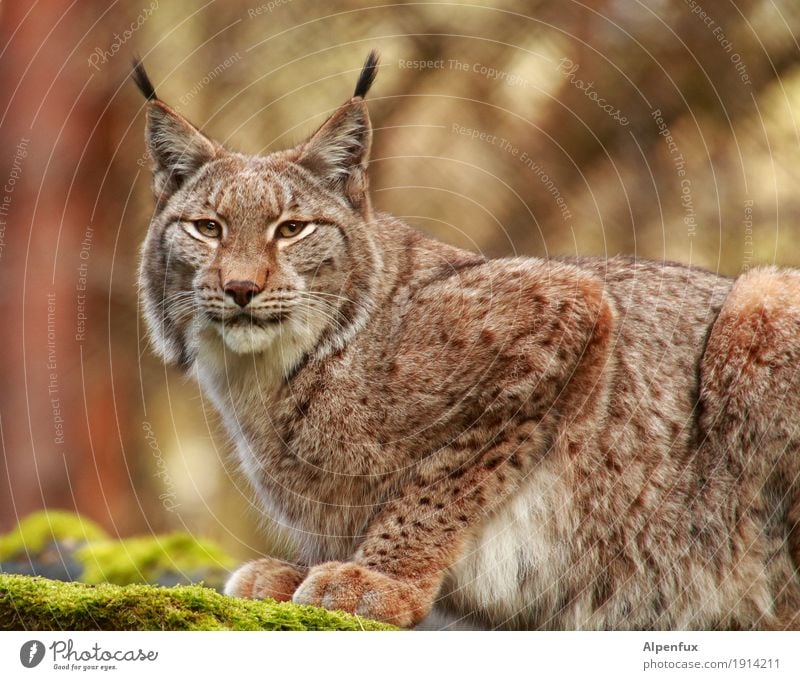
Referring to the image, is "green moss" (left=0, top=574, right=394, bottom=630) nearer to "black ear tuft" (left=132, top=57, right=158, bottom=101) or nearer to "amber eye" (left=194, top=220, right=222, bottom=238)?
"amber eye" (left=194, top=220, right=222, bottom=238)

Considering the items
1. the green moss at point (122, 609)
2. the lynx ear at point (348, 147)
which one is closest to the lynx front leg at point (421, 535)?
the green moss at point (122, 609)

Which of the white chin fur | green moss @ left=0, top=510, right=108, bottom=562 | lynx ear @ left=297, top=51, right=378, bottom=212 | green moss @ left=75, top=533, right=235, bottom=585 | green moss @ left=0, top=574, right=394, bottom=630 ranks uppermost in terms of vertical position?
lynx ear @ left=297, top=51, right=378, bottom=212

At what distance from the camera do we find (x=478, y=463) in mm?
5238

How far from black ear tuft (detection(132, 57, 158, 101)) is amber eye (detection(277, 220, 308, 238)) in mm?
947

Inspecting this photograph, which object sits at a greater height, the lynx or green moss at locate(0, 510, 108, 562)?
the lynx

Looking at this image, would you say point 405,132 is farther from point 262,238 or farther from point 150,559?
point 150,559

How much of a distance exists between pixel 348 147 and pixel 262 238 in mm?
691

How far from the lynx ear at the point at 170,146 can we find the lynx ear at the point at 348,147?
0.54 metres

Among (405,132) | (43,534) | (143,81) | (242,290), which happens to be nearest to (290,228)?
(242,290)

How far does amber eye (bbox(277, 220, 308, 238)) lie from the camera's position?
5281 mm

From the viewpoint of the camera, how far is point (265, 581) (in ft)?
17.5

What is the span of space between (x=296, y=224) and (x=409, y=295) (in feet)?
2.45

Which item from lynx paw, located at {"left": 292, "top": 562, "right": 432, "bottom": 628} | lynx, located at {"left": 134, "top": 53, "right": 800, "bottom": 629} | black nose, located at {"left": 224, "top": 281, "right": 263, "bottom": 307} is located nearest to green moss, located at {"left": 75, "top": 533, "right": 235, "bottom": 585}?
lynx, located at {"left": 134, "top": 53, "right": 800, "bottom": 629}

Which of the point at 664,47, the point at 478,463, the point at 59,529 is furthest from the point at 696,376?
the point at 59,529
